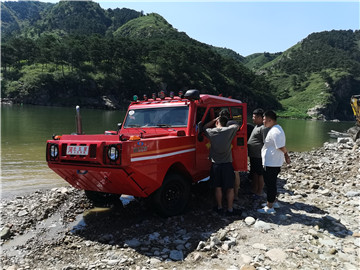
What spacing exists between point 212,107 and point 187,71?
4150 inches

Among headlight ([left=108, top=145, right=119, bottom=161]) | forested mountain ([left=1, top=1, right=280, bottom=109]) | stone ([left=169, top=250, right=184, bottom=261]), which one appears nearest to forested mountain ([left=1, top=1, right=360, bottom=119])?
forested mountain ([left=1, top=1, right=280, bottom=109])

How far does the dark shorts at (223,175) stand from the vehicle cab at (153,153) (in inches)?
23.3

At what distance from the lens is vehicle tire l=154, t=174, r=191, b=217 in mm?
5550

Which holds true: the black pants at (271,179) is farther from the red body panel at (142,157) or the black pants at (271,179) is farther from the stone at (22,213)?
the stone at (22,213)

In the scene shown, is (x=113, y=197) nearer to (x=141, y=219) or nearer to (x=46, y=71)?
(x=141, y=219)

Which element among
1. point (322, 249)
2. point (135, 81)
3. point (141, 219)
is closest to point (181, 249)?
point (141, 219)

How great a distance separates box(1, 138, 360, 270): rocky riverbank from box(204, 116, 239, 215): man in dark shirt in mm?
559

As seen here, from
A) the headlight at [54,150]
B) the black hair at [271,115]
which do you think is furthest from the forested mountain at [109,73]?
the black hair at [271,115]

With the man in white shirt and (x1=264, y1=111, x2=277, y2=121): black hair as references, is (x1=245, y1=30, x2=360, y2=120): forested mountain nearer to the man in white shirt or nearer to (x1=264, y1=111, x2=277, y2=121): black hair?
(x1=264, y1=111, x2=277, y2=121): black hair

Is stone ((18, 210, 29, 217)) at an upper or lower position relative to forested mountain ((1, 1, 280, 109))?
lower

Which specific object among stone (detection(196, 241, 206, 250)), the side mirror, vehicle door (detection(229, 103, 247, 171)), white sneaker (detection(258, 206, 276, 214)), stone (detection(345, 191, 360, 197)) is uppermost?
the side mirror

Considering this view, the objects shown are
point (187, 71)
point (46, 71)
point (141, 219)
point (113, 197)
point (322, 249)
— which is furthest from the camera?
point (187, 71)

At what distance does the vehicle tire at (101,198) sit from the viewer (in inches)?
265

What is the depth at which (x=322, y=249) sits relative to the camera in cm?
444
